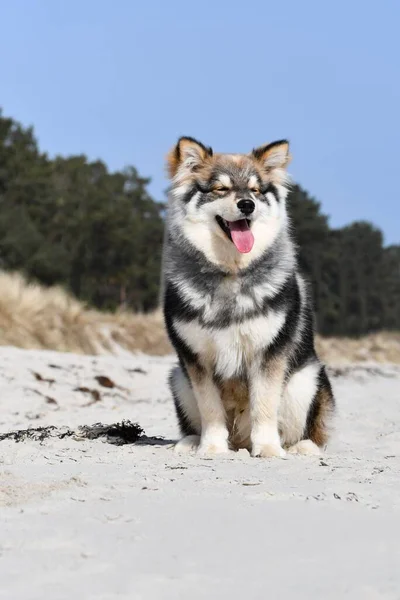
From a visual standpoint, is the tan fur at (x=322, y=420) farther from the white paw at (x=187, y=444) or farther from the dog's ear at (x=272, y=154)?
the dog's ear at (x=272, y=154)

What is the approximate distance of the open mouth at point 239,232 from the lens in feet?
17.6

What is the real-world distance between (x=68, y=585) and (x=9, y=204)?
3897cm

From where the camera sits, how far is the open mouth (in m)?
5.36

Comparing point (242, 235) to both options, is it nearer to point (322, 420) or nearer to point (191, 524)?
point (322, 420)

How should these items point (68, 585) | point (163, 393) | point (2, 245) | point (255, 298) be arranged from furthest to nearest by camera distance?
1. point (2, 245)
2. point (163, 393)
3. point (255, 298)
4. point (68, 585)

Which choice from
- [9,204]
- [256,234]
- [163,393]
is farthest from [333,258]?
[256,234]

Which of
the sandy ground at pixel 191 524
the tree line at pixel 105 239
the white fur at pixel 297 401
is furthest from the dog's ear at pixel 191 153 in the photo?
the tree line at pixel 105 239

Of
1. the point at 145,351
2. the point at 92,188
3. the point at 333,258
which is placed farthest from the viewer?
the point at 333,258

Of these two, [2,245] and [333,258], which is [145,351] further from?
[333,258]

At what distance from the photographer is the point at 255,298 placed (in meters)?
5.27

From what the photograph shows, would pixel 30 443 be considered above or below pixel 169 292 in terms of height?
below

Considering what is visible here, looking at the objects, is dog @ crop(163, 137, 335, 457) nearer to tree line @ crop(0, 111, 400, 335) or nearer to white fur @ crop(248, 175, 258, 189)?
white fur @ crop(248, 175, 258, 189)

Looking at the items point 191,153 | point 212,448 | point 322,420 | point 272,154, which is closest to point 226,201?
point 191,153

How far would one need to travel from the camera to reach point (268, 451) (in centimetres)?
525
